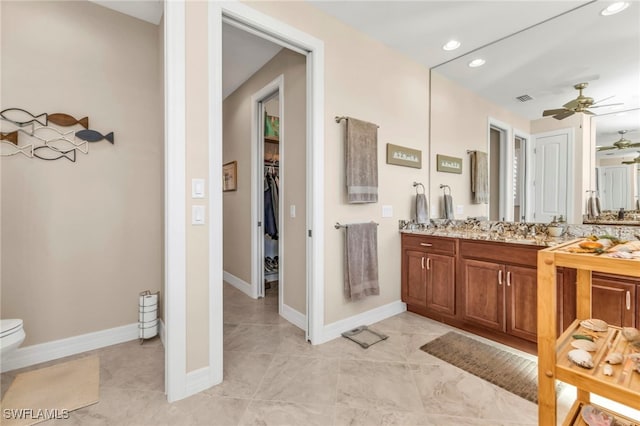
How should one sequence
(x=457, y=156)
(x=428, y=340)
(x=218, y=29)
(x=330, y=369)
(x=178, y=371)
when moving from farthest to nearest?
(x=457, y=156) < (x=428, y=340) < (x=330, y=369) < (x=218, y=29) < (x=178, y=371)

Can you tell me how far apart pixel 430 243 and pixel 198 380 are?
2.23 meters

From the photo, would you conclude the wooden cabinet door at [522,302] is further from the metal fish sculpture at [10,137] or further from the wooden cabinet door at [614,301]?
the metal fish sculpture at [10,137]

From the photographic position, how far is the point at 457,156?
3.10 m

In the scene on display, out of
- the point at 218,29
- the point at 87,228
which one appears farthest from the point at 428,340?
the point at 87,228

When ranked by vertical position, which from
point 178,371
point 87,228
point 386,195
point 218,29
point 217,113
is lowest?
point 178,371

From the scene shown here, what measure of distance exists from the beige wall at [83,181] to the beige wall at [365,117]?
138 cm

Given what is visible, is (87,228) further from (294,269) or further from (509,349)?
(509,349)

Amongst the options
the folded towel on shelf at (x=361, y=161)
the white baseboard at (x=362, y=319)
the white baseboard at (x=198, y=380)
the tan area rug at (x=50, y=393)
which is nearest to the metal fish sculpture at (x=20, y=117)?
the tan area rug at (x=50, y=393)

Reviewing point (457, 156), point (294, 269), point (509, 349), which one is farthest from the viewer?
point (457, 156)

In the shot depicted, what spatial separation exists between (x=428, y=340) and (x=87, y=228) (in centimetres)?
297

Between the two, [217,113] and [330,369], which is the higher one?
[217,113]

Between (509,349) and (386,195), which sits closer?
(509,349)

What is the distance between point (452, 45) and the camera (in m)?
2.75

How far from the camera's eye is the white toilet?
5.06 ft
